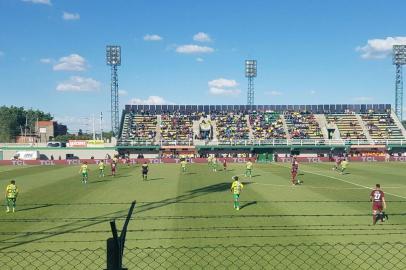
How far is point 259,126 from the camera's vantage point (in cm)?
8538

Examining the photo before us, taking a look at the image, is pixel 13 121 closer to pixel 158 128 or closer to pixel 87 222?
pixel 158 128

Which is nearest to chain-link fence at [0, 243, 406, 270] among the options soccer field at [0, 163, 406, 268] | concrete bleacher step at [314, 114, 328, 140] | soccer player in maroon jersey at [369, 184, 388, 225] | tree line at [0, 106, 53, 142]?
soccer field at [0, 163, 406, 268]

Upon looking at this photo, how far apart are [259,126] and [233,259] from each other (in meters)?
74.1

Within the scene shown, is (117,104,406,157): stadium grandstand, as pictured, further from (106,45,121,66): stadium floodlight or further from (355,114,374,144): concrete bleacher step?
(106,45,121,66): stadium floodlight

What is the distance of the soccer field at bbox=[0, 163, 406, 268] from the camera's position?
1429 cm

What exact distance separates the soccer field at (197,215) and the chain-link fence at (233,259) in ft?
2.55

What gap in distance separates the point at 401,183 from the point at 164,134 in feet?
180

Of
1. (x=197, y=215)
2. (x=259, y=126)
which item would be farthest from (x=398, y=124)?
(x=197, y=215)

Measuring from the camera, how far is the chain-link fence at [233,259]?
1149cm

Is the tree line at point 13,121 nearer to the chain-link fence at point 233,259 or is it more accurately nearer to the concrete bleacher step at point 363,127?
the concrete bleacher step at point 363,127

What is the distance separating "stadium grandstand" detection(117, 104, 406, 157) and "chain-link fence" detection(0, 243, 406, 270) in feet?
192

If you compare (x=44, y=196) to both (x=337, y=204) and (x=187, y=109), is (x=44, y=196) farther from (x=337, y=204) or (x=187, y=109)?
(x=187, y=109)

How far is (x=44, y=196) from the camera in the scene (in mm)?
25531

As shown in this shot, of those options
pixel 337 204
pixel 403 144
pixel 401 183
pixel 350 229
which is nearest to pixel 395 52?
pixel 403 144
